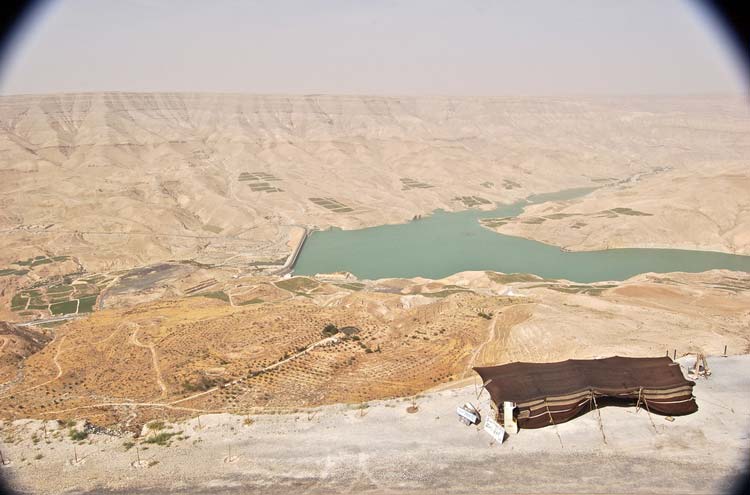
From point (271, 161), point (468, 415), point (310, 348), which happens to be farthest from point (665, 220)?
point (271, 161)

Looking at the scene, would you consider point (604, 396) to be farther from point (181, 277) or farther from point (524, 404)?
point (181, 277)

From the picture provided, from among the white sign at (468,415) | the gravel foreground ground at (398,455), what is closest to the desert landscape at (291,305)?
the gravel foreground ground at (398,455)

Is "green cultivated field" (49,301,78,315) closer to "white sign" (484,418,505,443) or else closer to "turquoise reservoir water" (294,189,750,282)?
"turquoise reservoir water" (294,189,750,282)

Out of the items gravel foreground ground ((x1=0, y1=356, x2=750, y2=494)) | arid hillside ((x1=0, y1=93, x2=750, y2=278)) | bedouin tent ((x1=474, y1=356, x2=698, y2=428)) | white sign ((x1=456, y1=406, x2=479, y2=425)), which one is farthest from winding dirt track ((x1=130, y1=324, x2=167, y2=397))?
arid hillside ((x1=0, y1=93, x2=750, y2=278))

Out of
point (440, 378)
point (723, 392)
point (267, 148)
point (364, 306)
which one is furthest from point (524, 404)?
point (267, 148)

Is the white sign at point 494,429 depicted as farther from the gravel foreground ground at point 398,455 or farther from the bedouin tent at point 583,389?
the bedouin tent at point 583,389

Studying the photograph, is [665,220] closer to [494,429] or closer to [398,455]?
[494,429]
